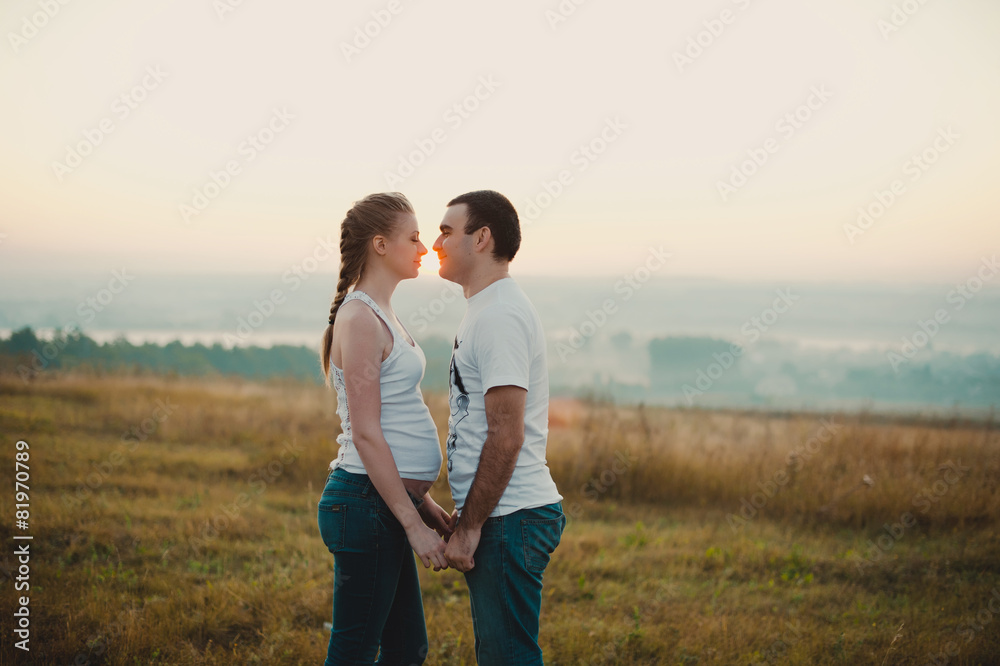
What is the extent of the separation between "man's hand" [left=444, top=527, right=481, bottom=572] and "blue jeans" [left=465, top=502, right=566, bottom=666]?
0.13ft

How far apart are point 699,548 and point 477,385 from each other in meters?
4.71

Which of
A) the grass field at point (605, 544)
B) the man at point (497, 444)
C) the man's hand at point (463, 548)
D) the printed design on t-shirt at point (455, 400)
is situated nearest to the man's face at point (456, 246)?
the man at point (497, 444)

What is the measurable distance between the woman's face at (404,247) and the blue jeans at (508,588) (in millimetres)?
1064

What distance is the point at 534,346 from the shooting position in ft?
8.16

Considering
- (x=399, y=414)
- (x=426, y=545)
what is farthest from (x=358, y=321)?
(x=426, y=545)

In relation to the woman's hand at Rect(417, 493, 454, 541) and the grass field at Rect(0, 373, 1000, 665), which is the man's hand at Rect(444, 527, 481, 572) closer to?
the woman's hand at Rect(417, 493, 454, 541)

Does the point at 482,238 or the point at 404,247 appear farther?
the point at 404,247

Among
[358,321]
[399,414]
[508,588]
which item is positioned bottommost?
[508,588]

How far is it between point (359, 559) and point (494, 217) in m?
1.40

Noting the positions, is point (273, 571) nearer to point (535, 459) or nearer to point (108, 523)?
point (108, 523)

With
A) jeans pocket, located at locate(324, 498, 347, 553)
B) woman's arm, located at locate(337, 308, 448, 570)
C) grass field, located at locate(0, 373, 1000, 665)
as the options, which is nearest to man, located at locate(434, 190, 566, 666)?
woman's arm, located at locate(337, 308, 448, 570)

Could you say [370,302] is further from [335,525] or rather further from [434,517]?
[434,517]

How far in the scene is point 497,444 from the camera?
7.66 feet

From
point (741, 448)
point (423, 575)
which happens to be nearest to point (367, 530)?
point (423, 575)
